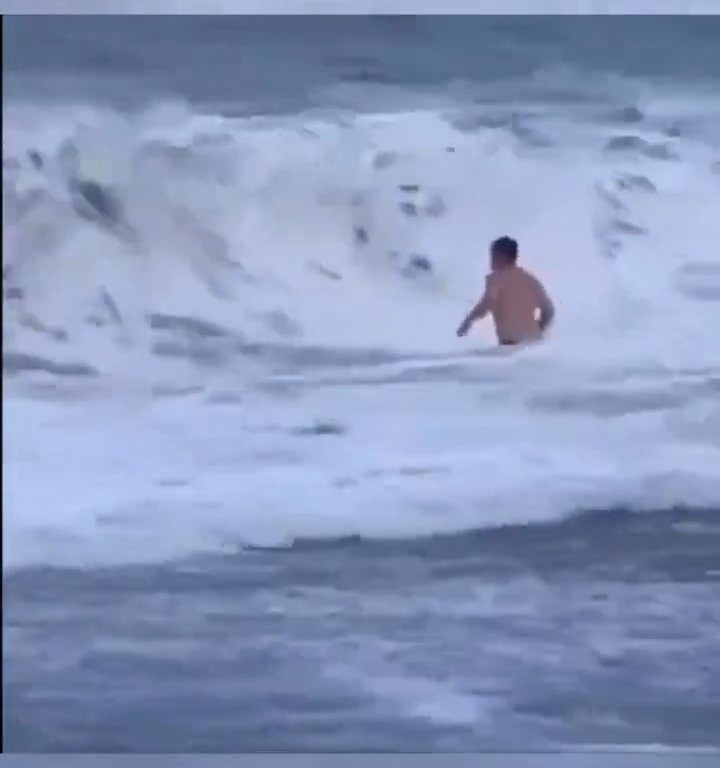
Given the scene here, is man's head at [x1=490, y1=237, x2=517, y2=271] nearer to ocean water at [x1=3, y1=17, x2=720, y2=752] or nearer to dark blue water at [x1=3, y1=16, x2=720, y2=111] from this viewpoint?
ocean water at [x1=3, y1=17, x2=720, y2=752]

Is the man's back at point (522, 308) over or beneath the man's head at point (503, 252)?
beneath

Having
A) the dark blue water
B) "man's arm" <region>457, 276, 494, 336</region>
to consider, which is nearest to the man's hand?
"man's arm" <region>457, 276, 494, 336</region>

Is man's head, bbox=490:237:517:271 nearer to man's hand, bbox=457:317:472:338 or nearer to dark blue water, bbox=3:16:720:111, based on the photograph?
man's hand, bbox=457:317:472:338

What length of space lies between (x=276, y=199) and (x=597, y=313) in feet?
1.37

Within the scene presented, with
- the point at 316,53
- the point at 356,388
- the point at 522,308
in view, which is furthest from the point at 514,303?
the point at 316,53

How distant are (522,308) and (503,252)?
0.07 metres

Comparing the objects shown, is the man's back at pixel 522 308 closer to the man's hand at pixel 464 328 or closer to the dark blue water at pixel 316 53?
the man's hand at pixel 464 328

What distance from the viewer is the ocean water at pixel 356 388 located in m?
1.36

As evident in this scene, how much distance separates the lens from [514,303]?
54.0 inches

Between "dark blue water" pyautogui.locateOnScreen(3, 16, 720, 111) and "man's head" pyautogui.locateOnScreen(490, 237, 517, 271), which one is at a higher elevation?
"dark blue water" pyautogui.locateOnScreen(3, 16, 720, 111)

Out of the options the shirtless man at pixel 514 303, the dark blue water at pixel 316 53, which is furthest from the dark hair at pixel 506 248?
the dark blue water at pixel 316 53

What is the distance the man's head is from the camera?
138 centimetres

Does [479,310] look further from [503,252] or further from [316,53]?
[316,53]

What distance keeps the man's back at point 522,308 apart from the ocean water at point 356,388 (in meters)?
0.02
